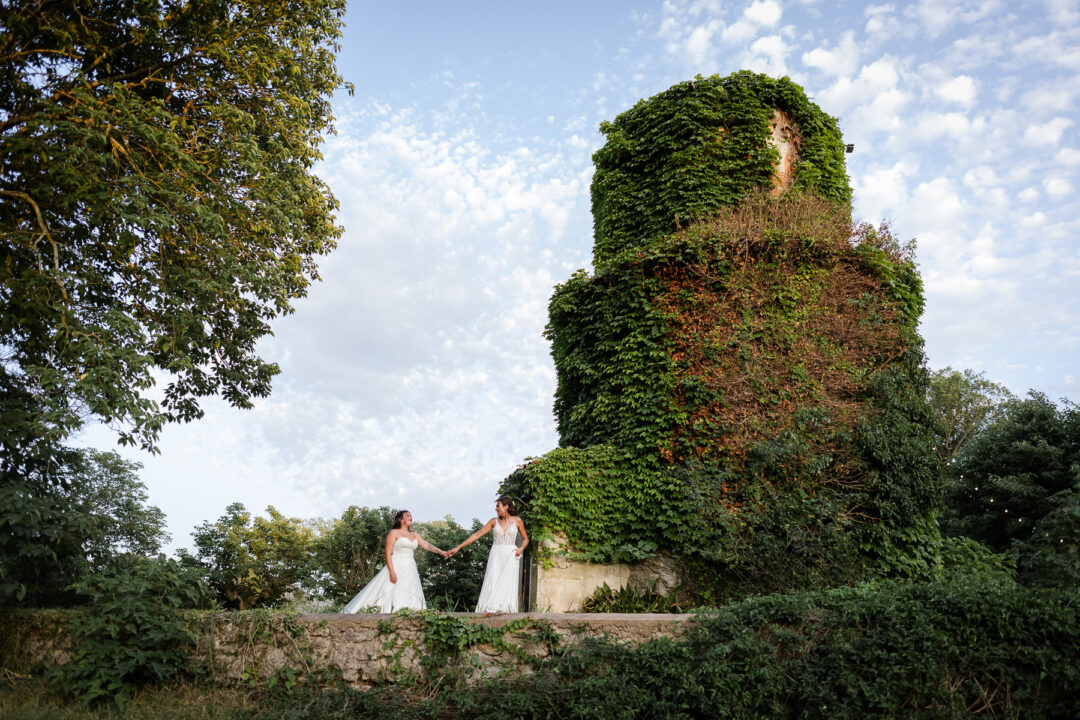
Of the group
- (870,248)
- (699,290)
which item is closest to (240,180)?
(699,290)

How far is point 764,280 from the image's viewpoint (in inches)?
549

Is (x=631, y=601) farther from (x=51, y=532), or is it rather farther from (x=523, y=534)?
(x=51, y=532)

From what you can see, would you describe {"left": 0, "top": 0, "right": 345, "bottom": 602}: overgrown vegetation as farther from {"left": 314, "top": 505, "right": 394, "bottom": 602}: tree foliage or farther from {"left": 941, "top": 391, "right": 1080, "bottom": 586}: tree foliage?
{"left": 941, "top": 391, "right": 1080, "bottom": 586}: tree foliage

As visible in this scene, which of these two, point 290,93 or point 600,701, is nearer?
point 600,701

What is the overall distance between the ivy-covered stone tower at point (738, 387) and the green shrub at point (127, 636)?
6.17 metres

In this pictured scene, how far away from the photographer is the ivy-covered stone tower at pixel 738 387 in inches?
474

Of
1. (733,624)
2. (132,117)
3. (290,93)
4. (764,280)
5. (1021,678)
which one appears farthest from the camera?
(764,280)

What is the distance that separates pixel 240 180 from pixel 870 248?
1177cm

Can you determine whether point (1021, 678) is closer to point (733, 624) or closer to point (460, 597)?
point (733, 624)

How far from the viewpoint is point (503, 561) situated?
11852mm

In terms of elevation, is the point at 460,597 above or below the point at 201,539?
below

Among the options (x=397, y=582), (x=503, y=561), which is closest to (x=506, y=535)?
(x=503, y=561)

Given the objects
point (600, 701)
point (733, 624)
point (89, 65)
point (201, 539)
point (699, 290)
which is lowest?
point (600, 701)

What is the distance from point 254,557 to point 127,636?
39.4 ft
